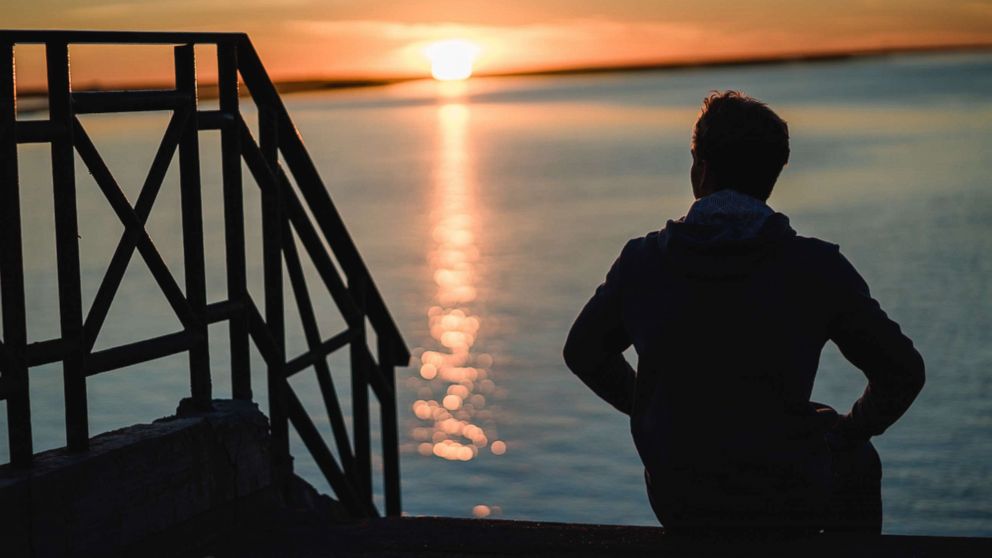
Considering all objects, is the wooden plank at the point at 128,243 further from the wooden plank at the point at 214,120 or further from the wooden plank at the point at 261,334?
the wooden plank at the point at 261,334

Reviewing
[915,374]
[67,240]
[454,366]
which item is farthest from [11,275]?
[454,366]

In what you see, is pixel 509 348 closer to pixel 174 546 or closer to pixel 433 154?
pixel 174 546

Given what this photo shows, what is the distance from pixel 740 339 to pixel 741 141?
0.46 meters

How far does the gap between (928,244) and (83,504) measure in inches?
1138

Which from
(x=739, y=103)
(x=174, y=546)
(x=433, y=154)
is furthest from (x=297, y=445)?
(x=433, y=154)

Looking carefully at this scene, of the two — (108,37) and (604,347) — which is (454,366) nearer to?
(108,37)

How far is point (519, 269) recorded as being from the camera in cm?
2719

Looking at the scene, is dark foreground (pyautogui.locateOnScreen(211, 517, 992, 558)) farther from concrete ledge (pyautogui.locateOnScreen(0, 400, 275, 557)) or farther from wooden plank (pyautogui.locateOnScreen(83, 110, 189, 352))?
wooden plank (pyautogui.locateOnScreen(83, 110, 189, 352))

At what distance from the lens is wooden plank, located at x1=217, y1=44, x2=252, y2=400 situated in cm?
472

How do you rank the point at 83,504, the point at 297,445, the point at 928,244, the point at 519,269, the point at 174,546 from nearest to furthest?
the point at 83,504 < the point at 174,546 < the point at 297,445 < the point at 519,269 < the point at 928,244

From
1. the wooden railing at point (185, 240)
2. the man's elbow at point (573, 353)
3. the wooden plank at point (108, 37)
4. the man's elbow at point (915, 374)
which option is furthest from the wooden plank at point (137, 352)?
the man's elbow at point (915, 374)

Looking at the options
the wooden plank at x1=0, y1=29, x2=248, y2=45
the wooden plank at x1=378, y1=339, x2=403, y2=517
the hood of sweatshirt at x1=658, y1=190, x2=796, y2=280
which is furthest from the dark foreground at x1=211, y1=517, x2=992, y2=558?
the wooden plank at x1=378, y1=339, x2=403, y2=517

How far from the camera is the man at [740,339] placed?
9.83 feet

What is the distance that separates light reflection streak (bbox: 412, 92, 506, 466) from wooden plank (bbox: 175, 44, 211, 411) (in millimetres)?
9956
